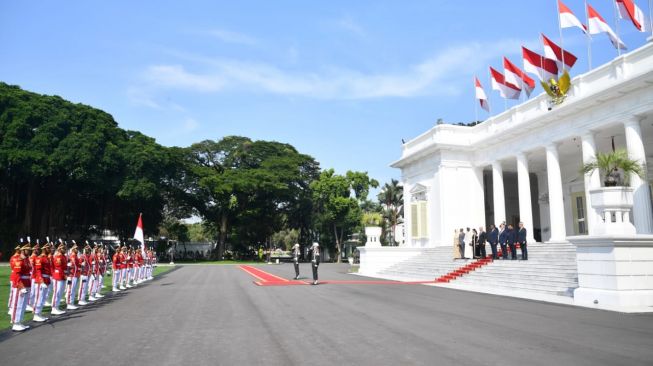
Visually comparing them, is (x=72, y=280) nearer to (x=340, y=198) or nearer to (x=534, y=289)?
(x=534, y=289)

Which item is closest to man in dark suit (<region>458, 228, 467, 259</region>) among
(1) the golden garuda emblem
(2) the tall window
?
(2) the tall window

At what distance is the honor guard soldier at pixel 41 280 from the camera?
993cm

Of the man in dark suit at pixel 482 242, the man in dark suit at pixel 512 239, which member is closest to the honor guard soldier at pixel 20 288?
the man in dark suit at pixel 512 239

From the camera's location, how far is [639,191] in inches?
A: 672

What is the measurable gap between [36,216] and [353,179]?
1266 inches

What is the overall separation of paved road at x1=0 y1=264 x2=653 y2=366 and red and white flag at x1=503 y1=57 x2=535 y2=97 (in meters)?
15.8

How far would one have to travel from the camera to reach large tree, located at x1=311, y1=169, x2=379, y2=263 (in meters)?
49.5

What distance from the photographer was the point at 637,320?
367 inches

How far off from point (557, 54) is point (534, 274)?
11.3 metres

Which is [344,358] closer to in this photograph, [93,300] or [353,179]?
[93,300]

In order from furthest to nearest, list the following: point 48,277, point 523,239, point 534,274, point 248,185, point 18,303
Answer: point 248,185 → point 523,239 → point 534,274 → point 48,277 → point 18,303

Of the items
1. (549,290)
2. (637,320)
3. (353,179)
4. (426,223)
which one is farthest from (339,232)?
(637,320)

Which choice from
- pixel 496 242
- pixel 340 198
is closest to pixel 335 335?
pixel 496 242

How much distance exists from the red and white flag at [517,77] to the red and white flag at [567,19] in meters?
4.16
